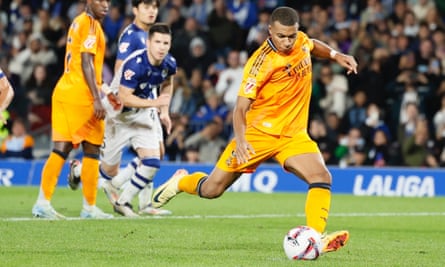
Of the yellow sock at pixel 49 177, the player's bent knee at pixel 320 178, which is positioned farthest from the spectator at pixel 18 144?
the player's bent knee at pixel 320 178

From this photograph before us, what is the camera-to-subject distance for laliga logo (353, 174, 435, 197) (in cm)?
1967

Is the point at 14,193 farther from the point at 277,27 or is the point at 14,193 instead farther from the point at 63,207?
the point at 277,27

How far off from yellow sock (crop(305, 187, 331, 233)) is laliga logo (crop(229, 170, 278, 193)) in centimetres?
1088

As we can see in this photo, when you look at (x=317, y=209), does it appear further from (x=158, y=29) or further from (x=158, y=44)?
(x=158, y=29)

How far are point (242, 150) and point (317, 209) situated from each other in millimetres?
815

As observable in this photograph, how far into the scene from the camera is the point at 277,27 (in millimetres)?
9852

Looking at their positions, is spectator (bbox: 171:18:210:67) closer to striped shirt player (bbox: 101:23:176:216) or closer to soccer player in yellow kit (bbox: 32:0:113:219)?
striped shirt player (bbox: 101:23:176:216)

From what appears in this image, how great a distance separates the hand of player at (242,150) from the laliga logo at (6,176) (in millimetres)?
12084

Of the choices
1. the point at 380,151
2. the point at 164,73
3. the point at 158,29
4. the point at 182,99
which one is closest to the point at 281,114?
the point at 158,29

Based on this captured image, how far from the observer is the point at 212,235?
11281mm

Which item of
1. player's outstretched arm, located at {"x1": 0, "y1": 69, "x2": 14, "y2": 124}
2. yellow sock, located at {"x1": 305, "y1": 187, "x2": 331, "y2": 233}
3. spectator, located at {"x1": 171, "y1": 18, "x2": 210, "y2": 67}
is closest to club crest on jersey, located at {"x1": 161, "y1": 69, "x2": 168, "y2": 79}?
player's outstretched arm, located at {"x1": 0, "y1": 69, "x2": 14, "y2": 124}

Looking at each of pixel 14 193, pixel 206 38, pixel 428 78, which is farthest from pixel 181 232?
pixel 206 38

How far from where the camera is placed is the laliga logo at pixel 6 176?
69.5ft

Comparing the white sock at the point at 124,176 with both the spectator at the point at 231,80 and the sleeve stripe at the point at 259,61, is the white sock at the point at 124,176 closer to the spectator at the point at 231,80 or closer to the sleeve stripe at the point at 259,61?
the sleeve stripe at the point at 259,61
